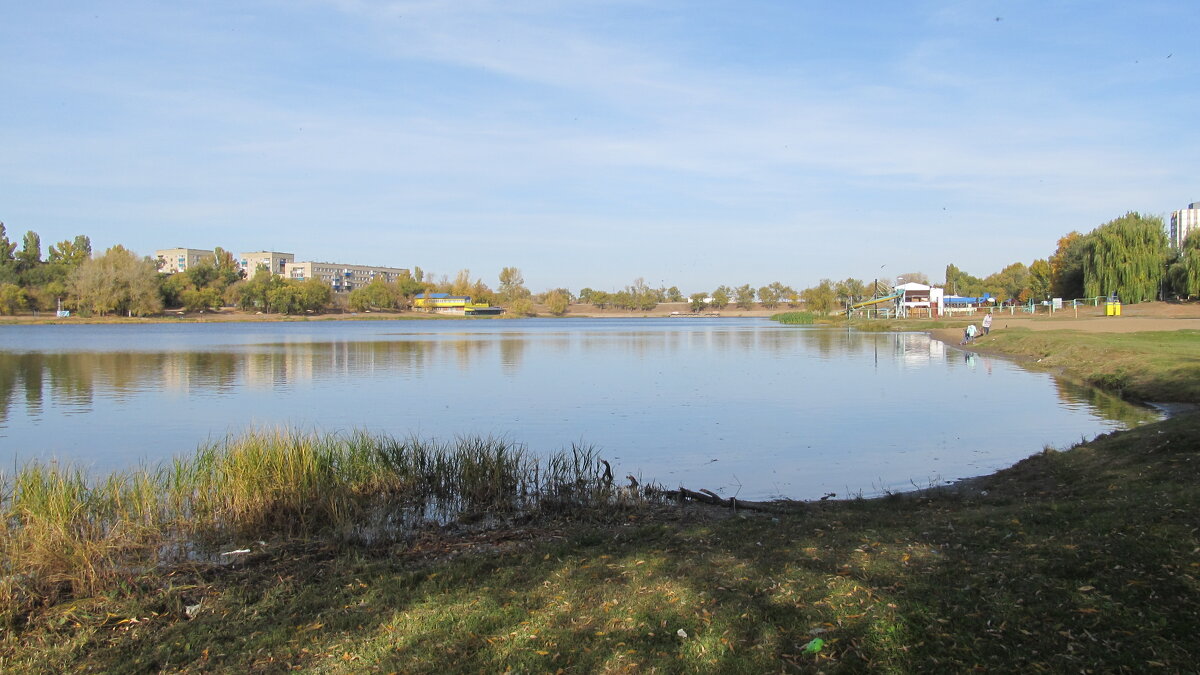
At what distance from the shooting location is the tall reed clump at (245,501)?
6.78 m

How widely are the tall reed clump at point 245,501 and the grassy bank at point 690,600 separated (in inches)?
10.6

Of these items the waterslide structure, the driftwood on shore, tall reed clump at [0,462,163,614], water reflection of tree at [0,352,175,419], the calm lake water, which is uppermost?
the waterslide structure

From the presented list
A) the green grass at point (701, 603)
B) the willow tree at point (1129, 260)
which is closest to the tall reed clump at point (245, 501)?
the green grass at point (701, 603)

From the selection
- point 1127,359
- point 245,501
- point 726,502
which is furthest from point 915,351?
point 245,501

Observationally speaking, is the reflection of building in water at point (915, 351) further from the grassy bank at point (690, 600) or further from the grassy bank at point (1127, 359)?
the grassy bank at point (690, 600)

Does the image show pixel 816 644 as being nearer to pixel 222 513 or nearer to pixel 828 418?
pixel 222 513

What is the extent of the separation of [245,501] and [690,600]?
6.05 meters

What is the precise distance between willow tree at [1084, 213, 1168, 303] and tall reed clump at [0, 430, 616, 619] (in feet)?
244

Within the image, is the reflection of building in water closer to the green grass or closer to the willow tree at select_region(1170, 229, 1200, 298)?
the willow tree at select_region(1170, 229, 1200, 298)

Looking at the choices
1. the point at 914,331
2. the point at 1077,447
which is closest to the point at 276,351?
the point at 1077,447

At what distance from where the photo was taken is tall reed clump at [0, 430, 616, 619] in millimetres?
6781

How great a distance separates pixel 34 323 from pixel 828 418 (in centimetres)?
12355

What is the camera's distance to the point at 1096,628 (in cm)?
467

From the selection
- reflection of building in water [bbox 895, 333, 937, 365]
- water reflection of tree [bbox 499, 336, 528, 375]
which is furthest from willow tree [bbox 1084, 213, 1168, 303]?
water reflection of tree [bbox 499, 336, 528, 375]
